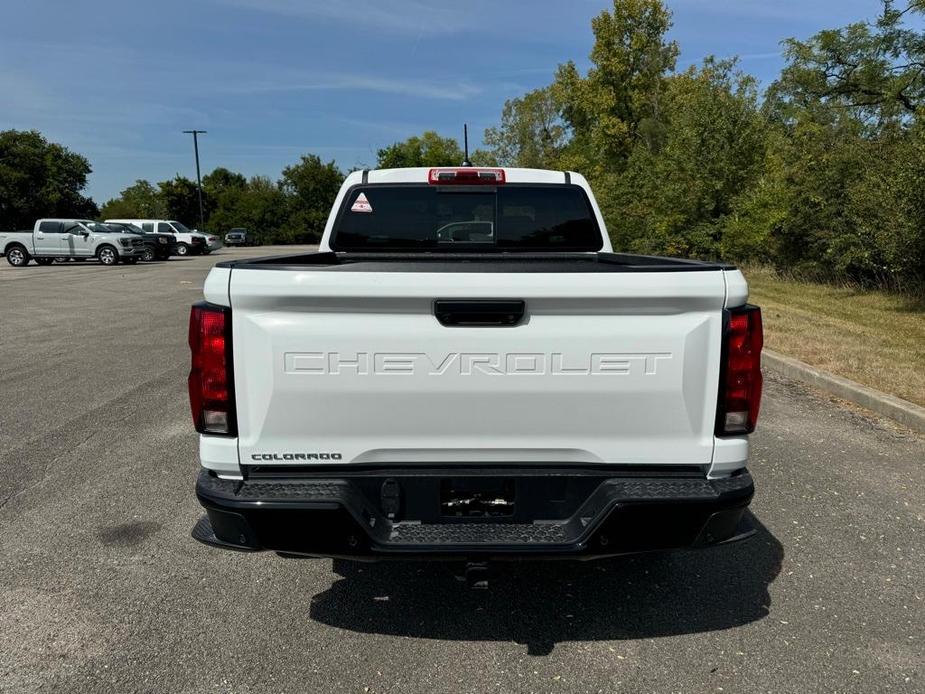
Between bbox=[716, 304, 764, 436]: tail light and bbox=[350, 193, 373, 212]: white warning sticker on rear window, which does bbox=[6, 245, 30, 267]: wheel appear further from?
bbox=[716, 304, 764, 436]: tail light

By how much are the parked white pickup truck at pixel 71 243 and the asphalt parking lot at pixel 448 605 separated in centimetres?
2863

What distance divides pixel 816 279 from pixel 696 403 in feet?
60.8

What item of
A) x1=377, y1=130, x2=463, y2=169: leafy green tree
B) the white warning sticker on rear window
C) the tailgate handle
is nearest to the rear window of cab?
the white warning sticker on rear window

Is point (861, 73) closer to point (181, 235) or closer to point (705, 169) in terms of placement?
point (705, 169)

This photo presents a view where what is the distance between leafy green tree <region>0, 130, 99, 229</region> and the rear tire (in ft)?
84.8

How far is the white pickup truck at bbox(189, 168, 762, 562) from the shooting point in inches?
96.8

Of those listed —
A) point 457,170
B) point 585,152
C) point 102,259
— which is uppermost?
point 585,152

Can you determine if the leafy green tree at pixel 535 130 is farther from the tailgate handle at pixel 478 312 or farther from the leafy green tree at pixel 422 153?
the tailgate handle at pixel 478 312

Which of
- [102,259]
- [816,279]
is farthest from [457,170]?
[102,259]

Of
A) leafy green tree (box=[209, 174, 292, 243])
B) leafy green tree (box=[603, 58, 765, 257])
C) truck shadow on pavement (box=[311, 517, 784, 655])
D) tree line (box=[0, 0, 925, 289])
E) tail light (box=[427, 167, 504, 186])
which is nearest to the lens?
truck shadow on pavement (box=[311, 517, 784, 655])

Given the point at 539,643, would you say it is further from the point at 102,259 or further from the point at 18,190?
the point at 18,190

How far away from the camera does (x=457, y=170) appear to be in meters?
4.30

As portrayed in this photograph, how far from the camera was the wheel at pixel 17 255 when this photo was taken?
31125 mm

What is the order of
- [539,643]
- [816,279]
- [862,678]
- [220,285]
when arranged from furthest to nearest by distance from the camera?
[816,279] → [539,643] → [862,678] → [220,285]
